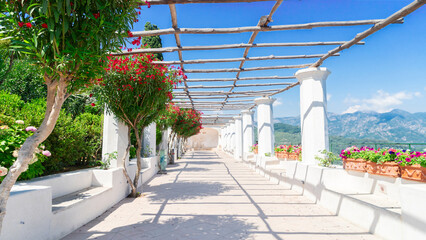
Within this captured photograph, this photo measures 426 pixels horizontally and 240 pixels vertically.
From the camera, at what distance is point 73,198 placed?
4148 mm

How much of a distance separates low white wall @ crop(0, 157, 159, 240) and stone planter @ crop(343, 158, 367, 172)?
5224mm

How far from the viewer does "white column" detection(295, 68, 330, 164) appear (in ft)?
19.9

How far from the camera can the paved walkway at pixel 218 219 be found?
361 centimetres

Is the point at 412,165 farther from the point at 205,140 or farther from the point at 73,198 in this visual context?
the point at 205,140

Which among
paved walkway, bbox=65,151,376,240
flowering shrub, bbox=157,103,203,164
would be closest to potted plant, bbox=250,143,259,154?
flowering shrub, bbox=157,103,203,164

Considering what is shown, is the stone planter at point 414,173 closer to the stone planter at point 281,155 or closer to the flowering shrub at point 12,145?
the flowering shrub at point 12,145

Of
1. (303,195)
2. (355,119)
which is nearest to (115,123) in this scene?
(303,195)

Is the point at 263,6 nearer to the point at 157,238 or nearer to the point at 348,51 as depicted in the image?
the point at 348,51

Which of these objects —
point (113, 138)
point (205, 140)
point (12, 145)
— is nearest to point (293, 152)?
point (113, 138)

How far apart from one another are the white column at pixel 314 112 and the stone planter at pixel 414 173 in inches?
71.7

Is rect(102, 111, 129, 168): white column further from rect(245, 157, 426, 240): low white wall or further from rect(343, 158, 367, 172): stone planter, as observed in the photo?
rect(343, 158, 367, 172): stone planter

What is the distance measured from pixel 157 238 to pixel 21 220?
1.61 m

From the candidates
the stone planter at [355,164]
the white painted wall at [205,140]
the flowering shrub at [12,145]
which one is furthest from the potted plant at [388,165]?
the white painted wall at [205,140]

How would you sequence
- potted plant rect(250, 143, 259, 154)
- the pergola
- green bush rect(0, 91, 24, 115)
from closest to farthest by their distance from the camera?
the pergola
green bush rect(0, 91, 24, 115)
potted plant rect(250, 143, 259, 154)
